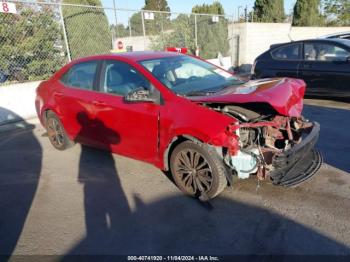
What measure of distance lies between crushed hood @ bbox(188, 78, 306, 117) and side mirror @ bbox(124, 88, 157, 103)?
0.46 m

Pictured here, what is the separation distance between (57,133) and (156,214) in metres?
2.94

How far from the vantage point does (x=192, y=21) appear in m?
14.0

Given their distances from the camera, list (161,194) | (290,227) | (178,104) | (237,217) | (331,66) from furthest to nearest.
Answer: (331,66) → (161,194) → (178,104) → (237,217) → (290,227)

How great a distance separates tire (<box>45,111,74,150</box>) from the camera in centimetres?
543

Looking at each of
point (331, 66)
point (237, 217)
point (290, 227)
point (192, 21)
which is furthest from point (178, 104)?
point (192, 21)

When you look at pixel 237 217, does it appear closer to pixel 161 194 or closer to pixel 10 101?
pixel 161 194

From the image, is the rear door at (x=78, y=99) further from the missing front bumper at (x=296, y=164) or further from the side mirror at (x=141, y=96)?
the missing front bumper at (x=296, y=164)

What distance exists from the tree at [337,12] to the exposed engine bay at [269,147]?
1315 inches

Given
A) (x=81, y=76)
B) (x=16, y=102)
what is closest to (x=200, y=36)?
(x=16, y=102)

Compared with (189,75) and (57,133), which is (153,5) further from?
(189,75)

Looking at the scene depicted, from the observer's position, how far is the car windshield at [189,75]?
3932 mm

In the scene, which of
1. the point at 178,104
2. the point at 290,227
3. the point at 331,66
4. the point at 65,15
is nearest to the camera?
the point at 290,227

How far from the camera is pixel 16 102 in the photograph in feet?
25.3

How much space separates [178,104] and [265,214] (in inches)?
58.3
